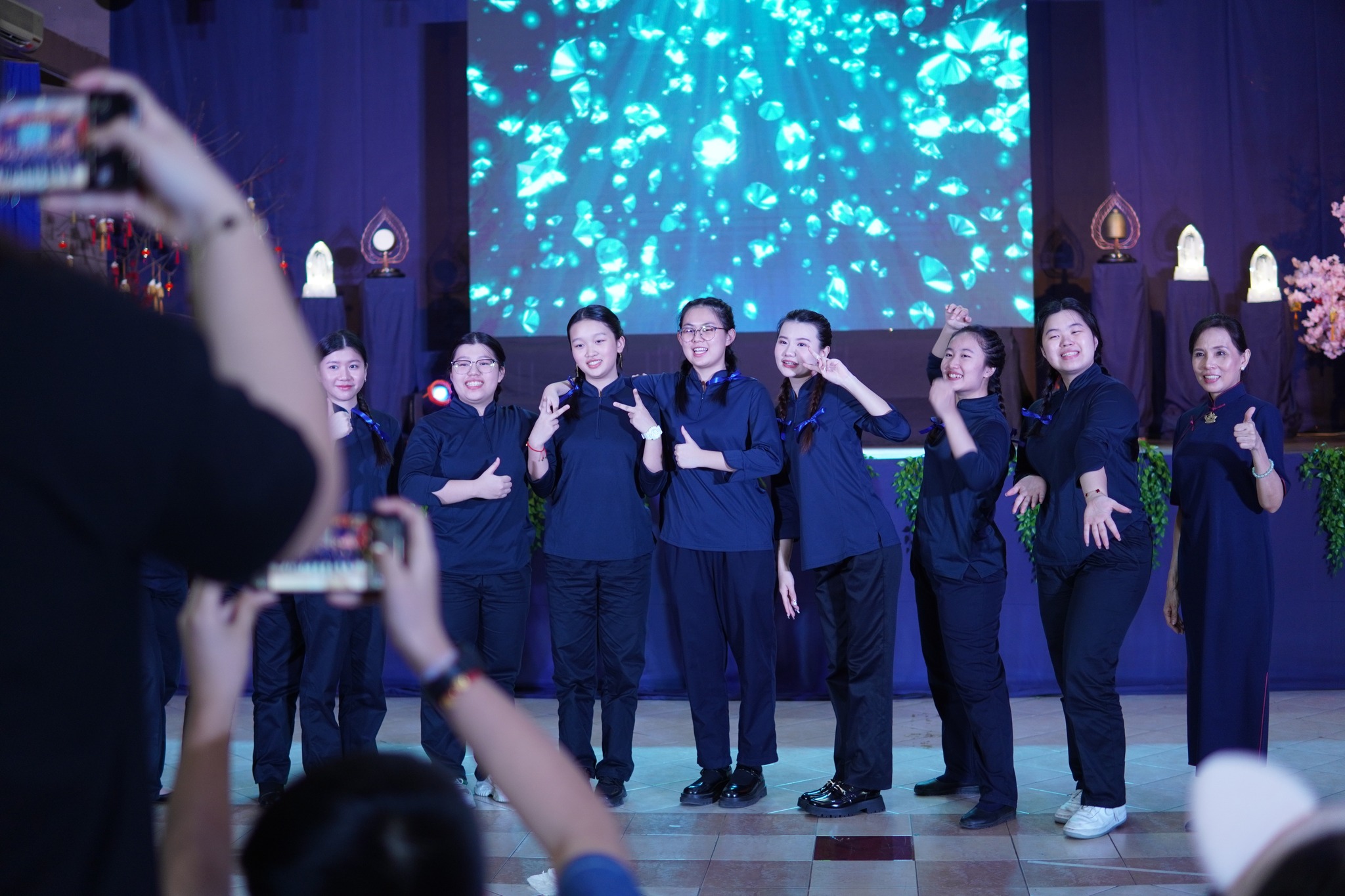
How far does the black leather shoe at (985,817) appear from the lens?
10.2 ft

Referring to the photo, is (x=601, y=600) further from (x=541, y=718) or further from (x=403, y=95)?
(x=403, y=95)

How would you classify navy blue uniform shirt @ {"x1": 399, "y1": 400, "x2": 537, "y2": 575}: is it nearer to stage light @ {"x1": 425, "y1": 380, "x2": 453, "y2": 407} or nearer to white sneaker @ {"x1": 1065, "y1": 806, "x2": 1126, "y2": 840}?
stage light @ {"x1": 425, "y1": 380, "x2": 453, "y2": 407}

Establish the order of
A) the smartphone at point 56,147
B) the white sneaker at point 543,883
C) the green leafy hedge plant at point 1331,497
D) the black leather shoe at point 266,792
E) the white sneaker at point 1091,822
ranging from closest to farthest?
the smartphone at point 56,147, the white sneaker at point 543,883, the white sneaker at point 1091,822, the black leather shoe at point 266,792, the green leafy hedge plant at point 1331,497

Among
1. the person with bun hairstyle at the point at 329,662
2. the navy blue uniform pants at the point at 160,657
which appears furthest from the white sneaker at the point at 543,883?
the navy blue uniform pants at the point at 160,657

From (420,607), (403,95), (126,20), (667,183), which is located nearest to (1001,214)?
(667,183)

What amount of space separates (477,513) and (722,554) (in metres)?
0.75

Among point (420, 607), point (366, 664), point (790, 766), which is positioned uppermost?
point (420, 607)

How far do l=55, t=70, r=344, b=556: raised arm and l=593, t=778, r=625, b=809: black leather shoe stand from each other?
2.87 metres

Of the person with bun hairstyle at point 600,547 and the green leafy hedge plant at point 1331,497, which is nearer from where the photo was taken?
the person with bun hairstyle at point 600,547

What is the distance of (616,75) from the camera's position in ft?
23.9

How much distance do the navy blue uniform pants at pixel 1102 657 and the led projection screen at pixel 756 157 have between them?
435cm

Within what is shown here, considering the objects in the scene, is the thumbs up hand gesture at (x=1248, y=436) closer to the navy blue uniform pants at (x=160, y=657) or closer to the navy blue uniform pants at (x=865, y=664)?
the navy blue uniform pants at (x=865, y=664)

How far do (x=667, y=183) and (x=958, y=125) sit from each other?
181 cm

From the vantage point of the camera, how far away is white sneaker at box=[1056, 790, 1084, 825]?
3.12 m
